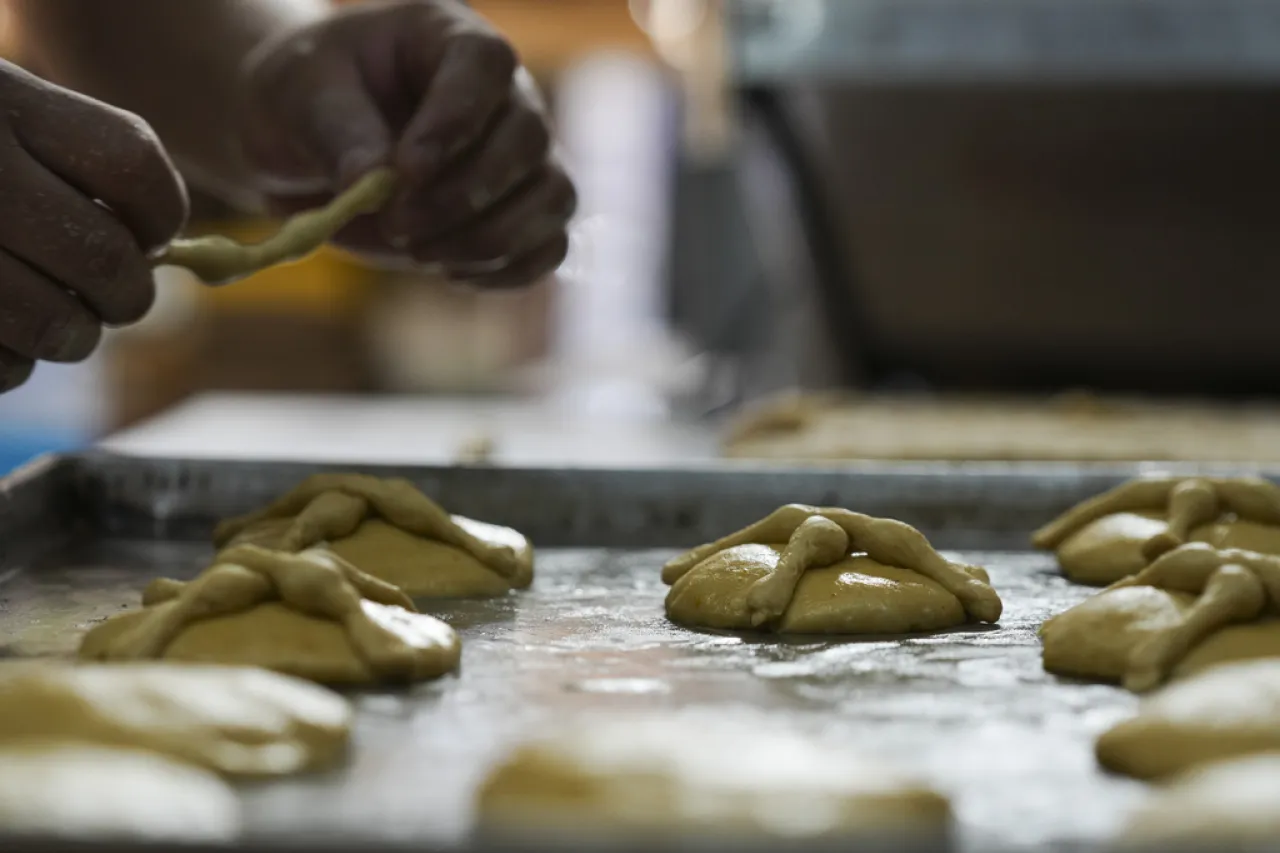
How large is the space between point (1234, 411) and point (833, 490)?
1634mm

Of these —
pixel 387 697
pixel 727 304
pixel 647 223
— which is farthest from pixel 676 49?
pixel 647 223

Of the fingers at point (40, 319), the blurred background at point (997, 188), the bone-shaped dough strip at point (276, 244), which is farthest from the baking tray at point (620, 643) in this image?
Answer: the blurred background at point (997, 188)

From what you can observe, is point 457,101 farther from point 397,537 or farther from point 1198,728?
point 1198,728

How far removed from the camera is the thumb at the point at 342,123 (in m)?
2.03

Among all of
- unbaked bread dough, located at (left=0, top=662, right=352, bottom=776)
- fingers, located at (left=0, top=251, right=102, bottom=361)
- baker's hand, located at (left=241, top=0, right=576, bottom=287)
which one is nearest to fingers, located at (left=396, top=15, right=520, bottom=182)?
baker's hand, located at (left=241, top=0, right=576, bottom=287)

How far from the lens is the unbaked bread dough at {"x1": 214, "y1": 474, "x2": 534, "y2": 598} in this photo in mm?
1741

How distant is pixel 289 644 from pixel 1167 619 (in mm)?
856

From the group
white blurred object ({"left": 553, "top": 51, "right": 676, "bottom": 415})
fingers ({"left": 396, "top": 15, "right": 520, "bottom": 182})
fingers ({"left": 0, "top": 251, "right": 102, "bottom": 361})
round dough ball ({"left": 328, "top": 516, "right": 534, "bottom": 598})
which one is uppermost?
white blurred object ({"left": 553, "top": 51, "right": 676, "bottom": 415})

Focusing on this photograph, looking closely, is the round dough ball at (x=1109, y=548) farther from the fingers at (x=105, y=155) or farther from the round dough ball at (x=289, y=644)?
the fingers at (x=105, y=155)

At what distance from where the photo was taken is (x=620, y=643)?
1498 millimetres

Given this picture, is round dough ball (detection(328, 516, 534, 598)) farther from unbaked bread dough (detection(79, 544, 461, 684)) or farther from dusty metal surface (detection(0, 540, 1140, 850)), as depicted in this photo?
unbaked bread dough (detection(79, 544, 461, 684))

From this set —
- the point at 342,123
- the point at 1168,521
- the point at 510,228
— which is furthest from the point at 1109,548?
the point at 342,123

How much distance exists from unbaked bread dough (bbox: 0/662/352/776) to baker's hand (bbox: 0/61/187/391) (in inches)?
21.8

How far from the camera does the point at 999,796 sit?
3.36 feet
